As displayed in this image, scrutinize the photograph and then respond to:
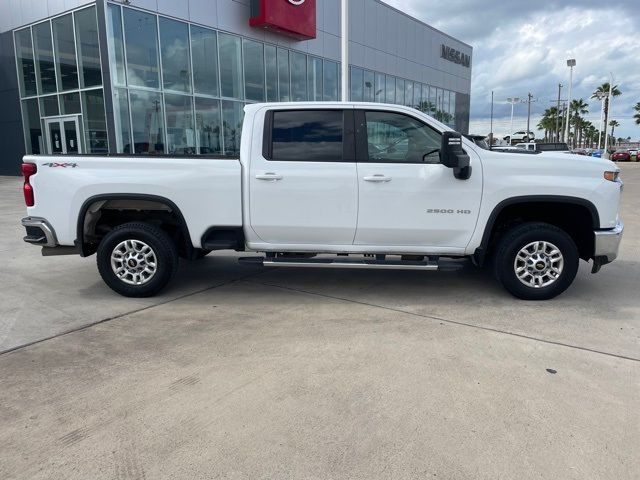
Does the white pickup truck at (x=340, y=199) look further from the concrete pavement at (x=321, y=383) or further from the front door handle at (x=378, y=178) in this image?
the concrete pavement at (x=321, y=383)

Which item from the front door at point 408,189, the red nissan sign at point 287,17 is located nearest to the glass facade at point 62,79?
the red nissan sign at point 287,17

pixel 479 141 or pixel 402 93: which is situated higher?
pixel 402 93

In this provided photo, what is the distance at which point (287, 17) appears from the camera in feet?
70.1

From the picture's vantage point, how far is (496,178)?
5.09 meters

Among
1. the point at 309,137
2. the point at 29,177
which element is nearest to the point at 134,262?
the point at 29,177

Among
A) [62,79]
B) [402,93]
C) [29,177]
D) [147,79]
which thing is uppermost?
[402,93]

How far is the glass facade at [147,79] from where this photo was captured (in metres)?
17.3

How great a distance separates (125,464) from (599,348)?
3639 millimetres

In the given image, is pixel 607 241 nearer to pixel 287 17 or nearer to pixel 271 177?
pixel 271 177

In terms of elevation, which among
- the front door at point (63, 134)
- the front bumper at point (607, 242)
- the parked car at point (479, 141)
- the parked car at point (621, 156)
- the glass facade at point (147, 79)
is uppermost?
the glass facade at point (147, 79)

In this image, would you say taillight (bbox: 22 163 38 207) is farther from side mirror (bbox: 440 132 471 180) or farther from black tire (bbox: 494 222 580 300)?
black tire (bbox: 494 222 580 300)

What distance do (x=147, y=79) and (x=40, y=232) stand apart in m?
13.9

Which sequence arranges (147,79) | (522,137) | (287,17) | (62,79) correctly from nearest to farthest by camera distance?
(147,79), (62,79), (287,17), (522,137)

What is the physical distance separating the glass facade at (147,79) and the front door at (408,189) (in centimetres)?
1287
